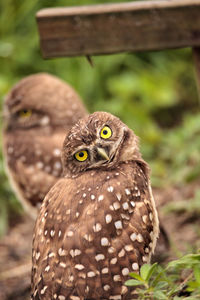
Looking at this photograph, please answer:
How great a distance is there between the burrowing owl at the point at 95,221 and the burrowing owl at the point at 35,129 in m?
1.43

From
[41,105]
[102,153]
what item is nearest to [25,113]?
[41,105]

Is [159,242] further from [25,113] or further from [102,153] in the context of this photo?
[25,113]

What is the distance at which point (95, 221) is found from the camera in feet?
9.34

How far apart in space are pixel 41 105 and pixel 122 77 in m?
2.85

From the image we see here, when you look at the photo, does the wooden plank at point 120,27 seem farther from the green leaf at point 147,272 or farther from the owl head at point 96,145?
the green leaf at point 147,272

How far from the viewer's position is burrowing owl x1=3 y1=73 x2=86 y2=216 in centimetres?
465

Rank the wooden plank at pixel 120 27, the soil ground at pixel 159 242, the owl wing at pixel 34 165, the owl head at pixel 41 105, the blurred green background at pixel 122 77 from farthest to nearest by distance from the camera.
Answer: the blurred green background at pixel 122 77, the owl head at pixel 41 105, the owl wing at pixel 34 165, the soil ground at pixel 159 242, the wooden plank at pixel 120 27

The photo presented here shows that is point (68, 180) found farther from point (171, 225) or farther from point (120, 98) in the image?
point (120, 98)

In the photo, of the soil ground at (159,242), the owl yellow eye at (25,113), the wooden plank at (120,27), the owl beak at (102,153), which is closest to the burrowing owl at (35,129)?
the owl yellow eye at (25,113)

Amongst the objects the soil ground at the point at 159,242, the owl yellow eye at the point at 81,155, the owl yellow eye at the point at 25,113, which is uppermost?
the owl yellow eye at the point at 81,155

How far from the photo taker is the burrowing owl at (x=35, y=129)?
4.65 m

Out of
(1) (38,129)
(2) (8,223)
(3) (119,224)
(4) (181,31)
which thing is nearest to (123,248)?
(3) (119,224)

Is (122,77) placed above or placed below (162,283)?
below

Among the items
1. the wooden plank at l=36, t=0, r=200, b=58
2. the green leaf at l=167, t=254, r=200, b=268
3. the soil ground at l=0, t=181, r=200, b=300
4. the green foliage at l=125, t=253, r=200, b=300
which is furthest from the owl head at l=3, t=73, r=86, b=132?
the green leaf at l=167, t=254, r=200, b=268
